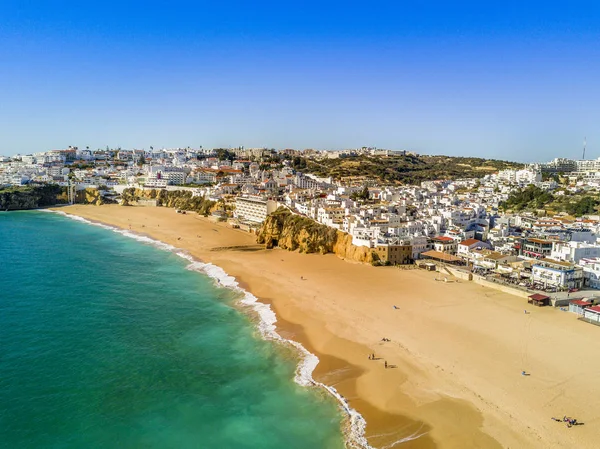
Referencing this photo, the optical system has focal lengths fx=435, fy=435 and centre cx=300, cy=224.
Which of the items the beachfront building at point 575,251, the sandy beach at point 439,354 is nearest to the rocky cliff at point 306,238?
the sandy beach at point 439,354

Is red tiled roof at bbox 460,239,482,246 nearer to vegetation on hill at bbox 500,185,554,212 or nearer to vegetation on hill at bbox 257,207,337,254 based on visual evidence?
vegetation on hill at bbox 257,207,337,254

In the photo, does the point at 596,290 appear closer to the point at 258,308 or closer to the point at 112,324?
the point at 258,308

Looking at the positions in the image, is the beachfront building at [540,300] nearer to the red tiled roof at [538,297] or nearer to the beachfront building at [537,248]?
the red tiled roof at [538,297]

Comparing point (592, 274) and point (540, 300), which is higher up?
point (592, 274)

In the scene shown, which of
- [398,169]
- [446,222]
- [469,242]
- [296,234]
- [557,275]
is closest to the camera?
[557,275]

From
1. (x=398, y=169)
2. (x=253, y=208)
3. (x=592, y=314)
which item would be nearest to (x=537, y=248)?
(x=592, y=314)

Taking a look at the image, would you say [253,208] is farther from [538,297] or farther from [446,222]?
[538,297]
